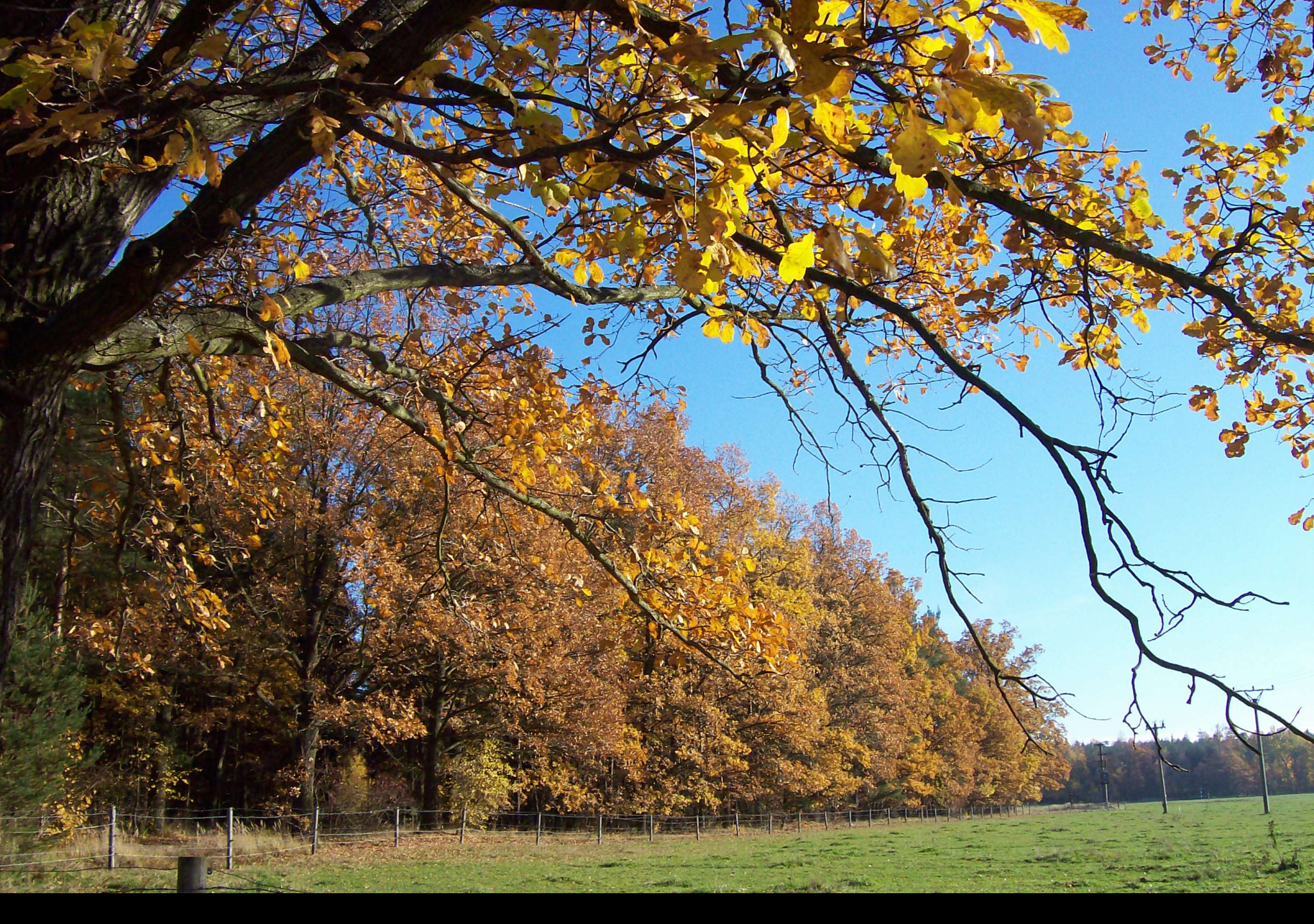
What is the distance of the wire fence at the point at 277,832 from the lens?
1229cm

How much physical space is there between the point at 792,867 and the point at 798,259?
17.7 m

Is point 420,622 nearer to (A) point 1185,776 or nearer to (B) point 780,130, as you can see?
(B) point 780,130

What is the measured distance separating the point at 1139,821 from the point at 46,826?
42.6 metres

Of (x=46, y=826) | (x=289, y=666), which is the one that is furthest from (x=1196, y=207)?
(x=289, y=666)

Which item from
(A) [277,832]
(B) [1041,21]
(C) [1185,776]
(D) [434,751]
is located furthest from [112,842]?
(C) [1185,776]

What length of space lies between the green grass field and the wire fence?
46 centimetres

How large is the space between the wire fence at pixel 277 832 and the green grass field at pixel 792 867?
458 millimetres

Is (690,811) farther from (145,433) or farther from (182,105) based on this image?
(182,105)

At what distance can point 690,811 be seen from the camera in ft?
105

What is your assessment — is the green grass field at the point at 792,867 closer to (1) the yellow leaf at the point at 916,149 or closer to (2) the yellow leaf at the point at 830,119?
(2) the yellow leaf at the point at 830,119

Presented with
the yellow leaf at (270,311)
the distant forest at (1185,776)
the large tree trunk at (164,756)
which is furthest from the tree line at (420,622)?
the distant forest at (1185,776)

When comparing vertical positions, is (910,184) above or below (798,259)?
above

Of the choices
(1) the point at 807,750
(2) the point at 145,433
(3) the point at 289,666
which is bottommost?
(1) the point at 807,750

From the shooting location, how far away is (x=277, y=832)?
17.7m
